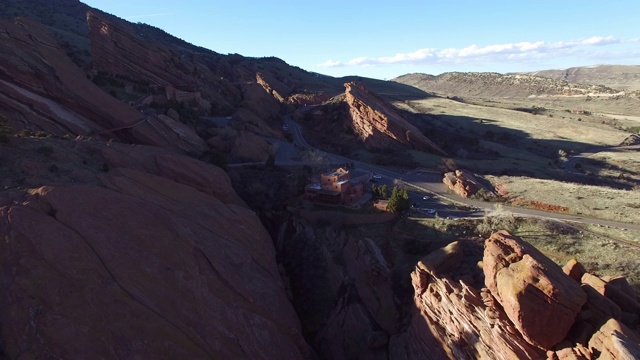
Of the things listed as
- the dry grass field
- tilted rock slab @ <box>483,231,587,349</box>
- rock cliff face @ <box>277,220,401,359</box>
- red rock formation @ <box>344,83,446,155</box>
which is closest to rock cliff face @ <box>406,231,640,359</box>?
tilted rock slab @ <box>483,231,587,349</box>

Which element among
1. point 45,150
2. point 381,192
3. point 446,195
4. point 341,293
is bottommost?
point 341,293

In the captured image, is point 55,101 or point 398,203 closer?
point 398,203

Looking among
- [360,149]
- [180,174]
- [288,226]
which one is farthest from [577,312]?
[360,149]

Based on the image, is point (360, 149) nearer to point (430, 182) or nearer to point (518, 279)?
point (430, 182)

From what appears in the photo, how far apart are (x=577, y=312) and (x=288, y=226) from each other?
2646cm

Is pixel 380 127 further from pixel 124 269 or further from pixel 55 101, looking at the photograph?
pixel 124 269

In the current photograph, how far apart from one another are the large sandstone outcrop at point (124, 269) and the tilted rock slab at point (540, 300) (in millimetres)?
13582

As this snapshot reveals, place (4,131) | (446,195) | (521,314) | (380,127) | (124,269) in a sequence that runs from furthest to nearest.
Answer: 1. (380,127)
2. (446,195)
3. (4,131)
4. (124,269)
5. (521,314)

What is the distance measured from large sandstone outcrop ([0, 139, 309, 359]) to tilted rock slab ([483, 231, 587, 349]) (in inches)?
535

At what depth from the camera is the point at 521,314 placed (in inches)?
827

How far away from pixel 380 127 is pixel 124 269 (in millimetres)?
60536

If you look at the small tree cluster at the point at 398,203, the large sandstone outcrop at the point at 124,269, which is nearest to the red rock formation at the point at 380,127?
the small tree cluster at the point at 398,203

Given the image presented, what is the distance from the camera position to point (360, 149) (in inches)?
2968

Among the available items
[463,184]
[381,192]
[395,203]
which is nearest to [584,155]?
[463,184]
